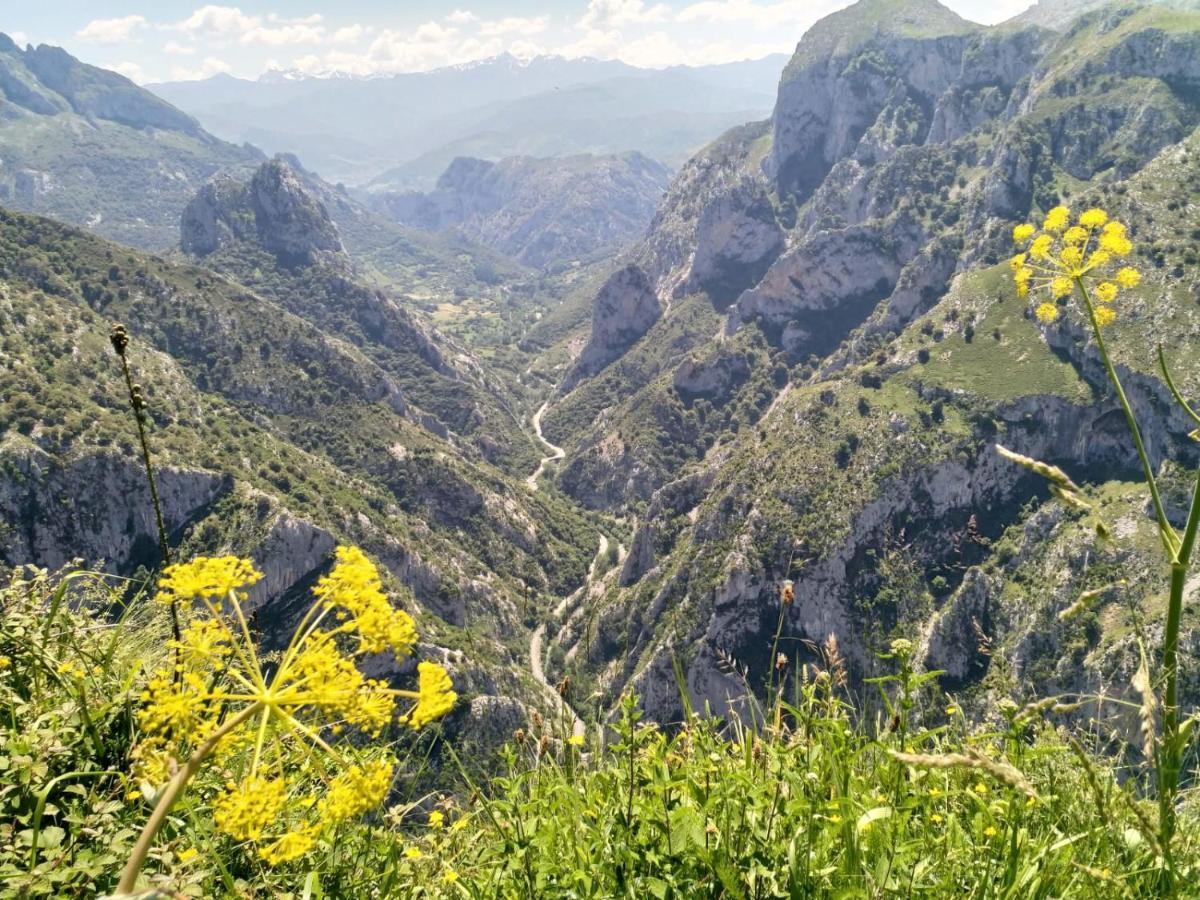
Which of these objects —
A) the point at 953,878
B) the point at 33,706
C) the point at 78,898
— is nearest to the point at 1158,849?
the point at 953,878

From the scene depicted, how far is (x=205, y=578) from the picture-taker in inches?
149

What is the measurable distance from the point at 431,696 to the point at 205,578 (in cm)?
149

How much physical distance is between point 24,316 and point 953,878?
473ft

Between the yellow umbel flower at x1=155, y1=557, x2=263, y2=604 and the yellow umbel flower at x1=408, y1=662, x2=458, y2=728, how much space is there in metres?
1.10

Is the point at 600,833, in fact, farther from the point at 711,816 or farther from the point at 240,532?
the point at 240,532

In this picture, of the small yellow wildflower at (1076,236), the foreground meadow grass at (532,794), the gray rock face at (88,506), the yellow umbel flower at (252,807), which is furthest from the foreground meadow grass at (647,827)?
the gray rock face at (88,506)

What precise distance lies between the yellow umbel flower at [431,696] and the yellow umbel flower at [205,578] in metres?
1.10

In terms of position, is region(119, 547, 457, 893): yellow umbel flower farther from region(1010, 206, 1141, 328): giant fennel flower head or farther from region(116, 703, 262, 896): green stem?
region(1010, 206, 1141, 328): giant fennel flower head

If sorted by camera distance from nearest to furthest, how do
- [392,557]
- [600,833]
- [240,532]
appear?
[600,833] < [240,532] < [392,557]

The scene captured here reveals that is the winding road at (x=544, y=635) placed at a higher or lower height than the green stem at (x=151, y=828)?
lower

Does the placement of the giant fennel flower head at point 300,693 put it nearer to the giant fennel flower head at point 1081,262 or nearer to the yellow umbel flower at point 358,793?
the yellow umbel flower at point 358,793

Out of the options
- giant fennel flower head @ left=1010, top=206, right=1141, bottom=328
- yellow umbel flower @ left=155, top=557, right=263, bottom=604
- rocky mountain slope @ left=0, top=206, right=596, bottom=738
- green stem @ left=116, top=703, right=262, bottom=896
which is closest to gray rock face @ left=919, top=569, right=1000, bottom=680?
rocky mountain slope @ left=0, top=206, right=596, bottom=738

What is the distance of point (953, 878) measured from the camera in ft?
A: 13.2

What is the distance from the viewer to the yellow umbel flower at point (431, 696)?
344cm
